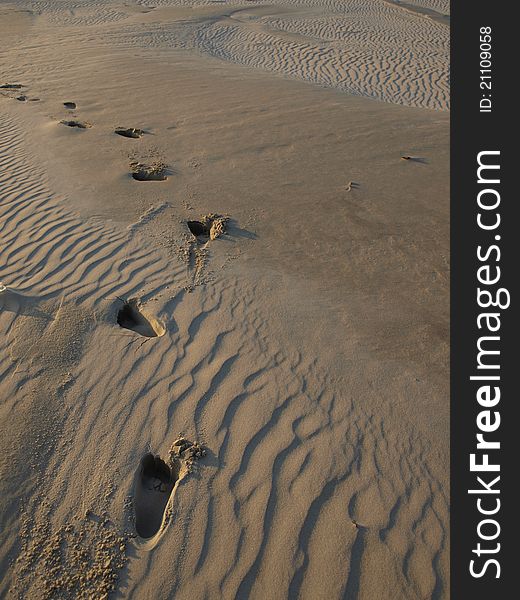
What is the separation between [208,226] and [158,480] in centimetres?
326

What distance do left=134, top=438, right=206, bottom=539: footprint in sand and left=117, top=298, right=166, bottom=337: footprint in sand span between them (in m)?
1.24

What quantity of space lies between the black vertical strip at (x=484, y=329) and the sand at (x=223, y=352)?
13cm

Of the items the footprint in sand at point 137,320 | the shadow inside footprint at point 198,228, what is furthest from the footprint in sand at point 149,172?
the footprint in sand at point 137,320

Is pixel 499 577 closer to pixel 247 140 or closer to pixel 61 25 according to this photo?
pixel 247 140

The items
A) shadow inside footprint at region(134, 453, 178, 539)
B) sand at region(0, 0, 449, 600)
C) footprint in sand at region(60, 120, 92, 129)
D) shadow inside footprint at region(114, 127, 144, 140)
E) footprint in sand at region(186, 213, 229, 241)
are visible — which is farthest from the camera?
footprint in sand at region(60, 120, 92, 129)

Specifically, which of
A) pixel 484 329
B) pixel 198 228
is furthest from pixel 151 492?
pixel 198 228

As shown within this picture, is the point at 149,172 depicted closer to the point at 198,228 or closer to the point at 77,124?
the point at 198,228

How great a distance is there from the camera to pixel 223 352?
4.18 meters

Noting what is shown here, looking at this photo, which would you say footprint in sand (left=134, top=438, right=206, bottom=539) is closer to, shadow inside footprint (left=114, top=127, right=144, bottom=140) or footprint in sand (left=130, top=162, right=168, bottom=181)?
footprint in sand (left=130, top=162, right=168, bottom=181)

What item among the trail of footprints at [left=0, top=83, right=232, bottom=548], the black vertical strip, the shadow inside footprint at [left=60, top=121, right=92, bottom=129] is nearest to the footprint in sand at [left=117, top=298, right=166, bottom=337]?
the trail of footprints at [left=0, top=83, right=232, bottom=548]

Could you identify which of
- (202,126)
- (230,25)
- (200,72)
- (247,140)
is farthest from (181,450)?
(230,25)

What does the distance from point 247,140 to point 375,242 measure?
3.35 meters

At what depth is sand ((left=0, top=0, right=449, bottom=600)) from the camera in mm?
3006

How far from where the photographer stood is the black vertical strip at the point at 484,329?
3025mm
